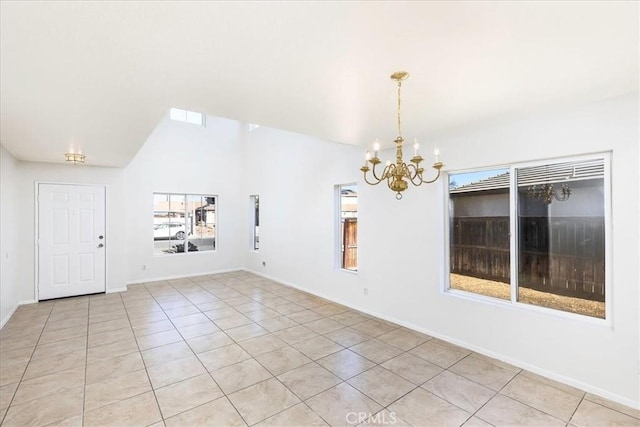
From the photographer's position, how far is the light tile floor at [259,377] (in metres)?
2.32

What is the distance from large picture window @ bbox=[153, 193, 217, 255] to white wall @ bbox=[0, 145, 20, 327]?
2.30m

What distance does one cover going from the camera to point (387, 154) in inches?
172

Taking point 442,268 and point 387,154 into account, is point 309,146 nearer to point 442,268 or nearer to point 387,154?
point 387,154

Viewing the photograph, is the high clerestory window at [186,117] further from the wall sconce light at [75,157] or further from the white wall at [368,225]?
the wall sconce light at [75,157]

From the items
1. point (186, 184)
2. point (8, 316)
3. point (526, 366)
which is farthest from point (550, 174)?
point (8, 316)

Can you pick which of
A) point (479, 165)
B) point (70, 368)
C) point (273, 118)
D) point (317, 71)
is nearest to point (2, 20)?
point (317, 71)

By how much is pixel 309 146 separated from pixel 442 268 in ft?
10.7

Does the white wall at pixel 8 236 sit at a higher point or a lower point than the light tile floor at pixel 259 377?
higher

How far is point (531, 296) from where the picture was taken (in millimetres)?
3127

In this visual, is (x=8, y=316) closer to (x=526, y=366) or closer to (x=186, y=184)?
(x=186, y=184)

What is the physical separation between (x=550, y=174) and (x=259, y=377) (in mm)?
3391

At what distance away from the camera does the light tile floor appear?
2316mm

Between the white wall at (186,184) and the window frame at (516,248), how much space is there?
18.0 feet

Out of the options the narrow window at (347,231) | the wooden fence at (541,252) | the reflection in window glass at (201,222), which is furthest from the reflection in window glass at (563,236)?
the reflection in window glass at (201,222)
